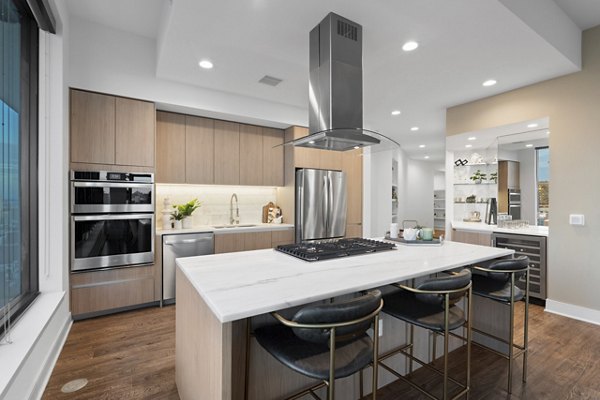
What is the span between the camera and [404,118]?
5.14 metres

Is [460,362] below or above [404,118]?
below

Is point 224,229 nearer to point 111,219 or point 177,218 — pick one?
point 177,218

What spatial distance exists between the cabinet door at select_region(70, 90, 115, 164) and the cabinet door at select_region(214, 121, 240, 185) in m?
1.33

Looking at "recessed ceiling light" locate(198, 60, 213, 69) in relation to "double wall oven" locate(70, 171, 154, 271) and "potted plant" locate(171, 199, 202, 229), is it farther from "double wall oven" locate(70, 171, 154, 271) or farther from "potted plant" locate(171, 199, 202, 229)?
"potted plant" locate(171, 199, 202, 229)

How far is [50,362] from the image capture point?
216 cm

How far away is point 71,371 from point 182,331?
1.13 metres

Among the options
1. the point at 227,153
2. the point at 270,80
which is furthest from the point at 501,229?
the point at 227,153

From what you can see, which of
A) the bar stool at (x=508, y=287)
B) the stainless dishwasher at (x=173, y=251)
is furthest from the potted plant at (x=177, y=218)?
the bar stool at (x=508, y=287)

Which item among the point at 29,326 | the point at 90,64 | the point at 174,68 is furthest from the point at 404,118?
the point at 29,326

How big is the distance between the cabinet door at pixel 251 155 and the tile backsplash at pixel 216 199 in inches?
12.5

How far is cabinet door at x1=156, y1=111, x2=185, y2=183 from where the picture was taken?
3.78 metres

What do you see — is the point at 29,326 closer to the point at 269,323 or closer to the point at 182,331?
the point at 182,331

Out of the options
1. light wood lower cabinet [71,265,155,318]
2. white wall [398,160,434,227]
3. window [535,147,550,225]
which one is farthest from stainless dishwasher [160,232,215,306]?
white wall [398,160,434,227]

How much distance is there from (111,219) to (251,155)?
6.78ft
